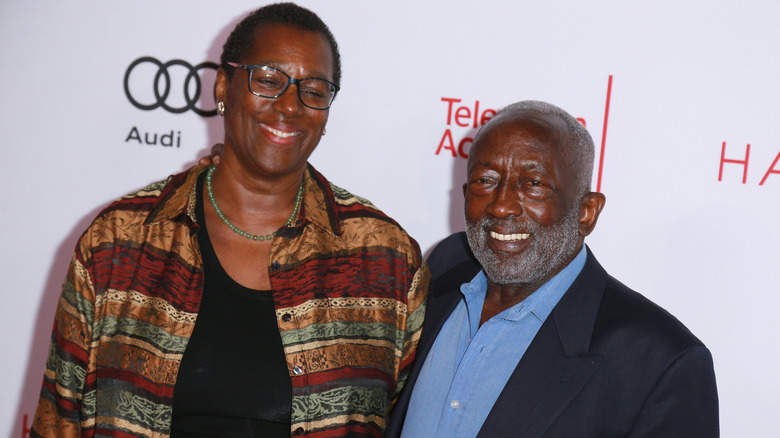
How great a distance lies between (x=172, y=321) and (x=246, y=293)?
202 millimetres

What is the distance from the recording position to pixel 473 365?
186 cm

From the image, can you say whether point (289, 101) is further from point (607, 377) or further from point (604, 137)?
point (604, 137)

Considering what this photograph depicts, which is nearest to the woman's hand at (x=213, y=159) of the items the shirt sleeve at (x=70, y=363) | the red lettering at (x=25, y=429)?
the shirt sleeve at (x=70, y=363)

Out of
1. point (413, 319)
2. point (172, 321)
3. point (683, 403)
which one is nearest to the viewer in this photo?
point (683, 403)

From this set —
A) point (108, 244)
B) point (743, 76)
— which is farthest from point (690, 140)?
point (108, 244)

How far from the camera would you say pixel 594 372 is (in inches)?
67.1

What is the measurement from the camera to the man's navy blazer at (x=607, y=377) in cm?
162

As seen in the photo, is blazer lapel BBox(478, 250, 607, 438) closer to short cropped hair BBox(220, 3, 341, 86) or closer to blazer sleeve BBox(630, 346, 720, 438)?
blazer sleeve BBox(630, 346, 720, 438)

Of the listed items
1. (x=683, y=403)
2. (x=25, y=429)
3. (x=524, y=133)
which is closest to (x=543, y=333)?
(x=683, y=403)

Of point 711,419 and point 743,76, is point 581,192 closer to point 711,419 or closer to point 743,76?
point 711,419

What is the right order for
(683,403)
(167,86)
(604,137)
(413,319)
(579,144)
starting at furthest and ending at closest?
(167,86)
(604,137)
(413,319)
(579,144)
(683,403)

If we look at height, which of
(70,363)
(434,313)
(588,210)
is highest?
(588,210)

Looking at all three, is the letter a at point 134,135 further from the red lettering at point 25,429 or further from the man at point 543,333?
the man at point 543,333

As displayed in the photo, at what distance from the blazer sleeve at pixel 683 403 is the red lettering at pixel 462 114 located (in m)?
1.52
